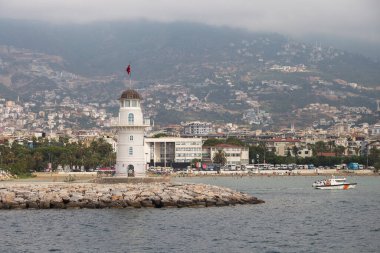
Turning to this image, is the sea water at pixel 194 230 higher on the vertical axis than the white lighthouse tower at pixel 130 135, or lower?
lower

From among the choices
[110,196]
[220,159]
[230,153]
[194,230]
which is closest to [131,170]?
[110,196]

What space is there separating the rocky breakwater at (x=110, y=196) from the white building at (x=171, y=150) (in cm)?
11459

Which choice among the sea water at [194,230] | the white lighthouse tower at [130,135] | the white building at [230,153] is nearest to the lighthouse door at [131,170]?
the white lighthouse tower at [130,135]

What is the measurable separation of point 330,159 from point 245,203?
122120mm

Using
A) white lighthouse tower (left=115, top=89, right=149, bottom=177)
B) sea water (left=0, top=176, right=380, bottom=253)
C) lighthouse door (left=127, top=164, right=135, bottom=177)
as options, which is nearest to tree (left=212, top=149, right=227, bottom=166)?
lighthouse door (left=127, top=164, right=135, bottom=177)

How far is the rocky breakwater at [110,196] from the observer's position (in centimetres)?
6159

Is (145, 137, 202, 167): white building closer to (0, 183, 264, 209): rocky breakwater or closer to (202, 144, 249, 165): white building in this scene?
(202, 144, 249, 165): white building

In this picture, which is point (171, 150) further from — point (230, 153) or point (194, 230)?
point (194, 230)

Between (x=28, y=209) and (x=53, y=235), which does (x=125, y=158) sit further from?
(x=53, y=235)

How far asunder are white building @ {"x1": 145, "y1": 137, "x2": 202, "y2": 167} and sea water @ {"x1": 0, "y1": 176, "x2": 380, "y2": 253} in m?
116

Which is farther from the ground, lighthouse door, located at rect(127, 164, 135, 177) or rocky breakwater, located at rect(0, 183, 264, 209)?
lighthouse door, located at rect(127, 164, 135, 177)

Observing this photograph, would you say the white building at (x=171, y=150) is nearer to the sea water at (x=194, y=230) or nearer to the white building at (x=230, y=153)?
the white building at (x=230, y=153)

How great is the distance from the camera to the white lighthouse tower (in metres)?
68.4

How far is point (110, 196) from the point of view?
62.1m
